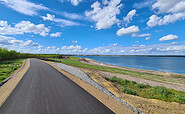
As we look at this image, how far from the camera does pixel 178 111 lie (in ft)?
18.8

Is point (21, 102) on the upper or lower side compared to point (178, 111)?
upper

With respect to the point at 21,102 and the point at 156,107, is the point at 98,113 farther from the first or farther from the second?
the point at 21,102

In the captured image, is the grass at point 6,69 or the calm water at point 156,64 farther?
the calm water at point 156,64

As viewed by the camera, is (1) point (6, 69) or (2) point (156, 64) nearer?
(1) point (6, 69)

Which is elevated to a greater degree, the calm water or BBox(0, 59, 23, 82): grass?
BBox(0, 59, 23, 82): grass

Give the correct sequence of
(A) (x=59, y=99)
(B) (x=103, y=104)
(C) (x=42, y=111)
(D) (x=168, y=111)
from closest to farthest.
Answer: (C) (x=42, y=111) → (D) (x=168, y=111) → (B) (x=103, y=104) → (A) (x=59, y=99)

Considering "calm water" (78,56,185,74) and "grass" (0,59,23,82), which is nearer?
"grass" (0,59,23,82)

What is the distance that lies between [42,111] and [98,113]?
11.2 feet

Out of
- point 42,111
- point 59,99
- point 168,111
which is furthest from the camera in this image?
point 59,99

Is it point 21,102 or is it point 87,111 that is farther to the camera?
point 21,102

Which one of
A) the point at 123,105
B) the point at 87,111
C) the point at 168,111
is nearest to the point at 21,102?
the point at 87,111

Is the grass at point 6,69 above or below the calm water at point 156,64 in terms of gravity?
above

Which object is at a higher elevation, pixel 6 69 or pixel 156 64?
pixel 6 69

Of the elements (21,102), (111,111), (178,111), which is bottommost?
(178,111)
